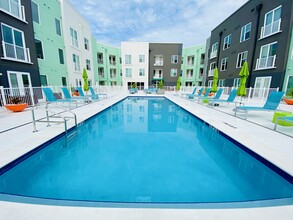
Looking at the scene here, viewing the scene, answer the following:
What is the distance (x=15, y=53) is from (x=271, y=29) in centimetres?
2098

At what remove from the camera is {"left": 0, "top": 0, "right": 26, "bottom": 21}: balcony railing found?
897 cm

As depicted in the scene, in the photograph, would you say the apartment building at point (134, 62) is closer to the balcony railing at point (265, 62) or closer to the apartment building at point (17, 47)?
the apartment building at point (17, 47)

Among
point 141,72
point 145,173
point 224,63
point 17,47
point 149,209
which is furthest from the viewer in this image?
point 141,72

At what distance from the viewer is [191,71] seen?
34.2 m

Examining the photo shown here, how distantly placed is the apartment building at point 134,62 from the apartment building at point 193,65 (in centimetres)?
1210

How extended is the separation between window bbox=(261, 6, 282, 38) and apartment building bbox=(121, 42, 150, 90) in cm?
1723

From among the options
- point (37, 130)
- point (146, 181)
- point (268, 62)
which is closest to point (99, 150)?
point (146, 181)

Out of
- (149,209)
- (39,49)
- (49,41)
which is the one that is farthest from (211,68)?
(149,209)

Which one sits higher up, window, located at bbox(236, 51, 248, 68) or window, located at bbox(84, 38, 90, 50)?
window, located at bbox(84, 38, 90, 50)

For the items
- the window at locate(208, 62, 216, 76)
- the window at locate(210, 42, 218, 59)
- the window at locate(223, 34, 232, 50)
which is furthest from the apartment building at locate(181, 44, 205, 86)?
the window at locate(223, 34, 232, 50)

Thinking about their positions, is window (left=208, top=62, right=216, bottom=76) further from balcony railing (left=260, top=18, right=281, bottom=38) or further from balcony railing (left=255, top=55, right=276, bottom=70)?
balcony railing (left=260, top=18, right=281, bottom=38)

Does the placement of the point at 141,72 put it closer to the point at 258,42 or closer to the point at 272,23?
the point at 258,42

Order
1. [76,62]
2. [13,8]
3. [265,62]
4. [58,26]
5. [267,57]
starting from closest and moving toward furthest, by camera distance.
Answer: [13,8], [267,57], [265,62], [58,26], [76,62]

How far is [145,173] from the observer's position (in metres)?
3.06
